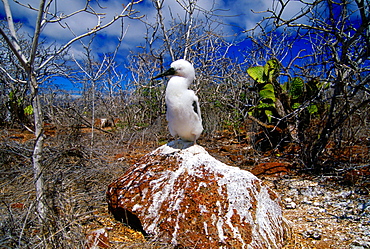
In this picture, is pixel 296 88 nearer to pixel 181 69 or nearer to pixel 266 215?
pixel 181 69

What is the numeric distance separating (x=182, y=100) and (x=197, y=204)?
4.04 ft

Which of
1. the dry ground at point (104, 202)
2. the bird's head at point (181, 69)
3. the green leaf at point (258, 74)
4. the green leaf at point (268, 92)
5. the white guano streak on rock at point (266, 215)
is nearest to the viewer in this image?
the dry ground at point (104, 202)

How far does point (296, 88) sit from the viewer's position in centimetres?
632

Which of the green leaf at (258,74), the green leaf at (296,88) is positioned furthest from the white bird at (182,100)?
the green leaf at (296,88)

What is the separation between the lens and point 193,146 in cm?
325

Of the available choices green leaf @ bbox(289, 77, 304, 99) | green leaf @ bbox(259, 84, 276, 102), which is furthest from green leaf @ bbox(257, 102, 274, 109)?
green leaf @ bbox(289, 77, 304, 99)

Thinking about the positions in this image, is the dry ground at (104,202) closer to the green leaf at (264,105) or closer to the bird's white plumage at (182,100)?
the bird's white plumage at (182,100)

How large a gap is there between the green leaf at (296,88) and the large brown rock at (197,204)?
4204 millimetres

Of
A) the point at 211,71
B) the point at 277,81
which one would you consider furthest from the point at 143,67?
the point at 277,81

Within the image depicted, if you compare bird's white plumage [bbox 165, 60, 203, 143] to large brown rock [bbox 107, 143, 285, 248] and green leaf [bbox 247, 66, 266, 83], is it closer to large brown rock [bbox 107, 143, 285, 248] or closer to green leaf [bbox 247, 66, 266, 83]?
large brown rock [bbox 107, 143, 285, 248]

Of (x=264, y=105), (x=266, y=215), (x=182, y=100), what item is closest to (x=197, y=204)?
(x=266, y=215)

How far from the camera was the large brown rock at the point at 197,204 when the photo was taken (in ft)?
7.53

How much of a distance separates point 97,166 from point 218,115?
15.3 feet

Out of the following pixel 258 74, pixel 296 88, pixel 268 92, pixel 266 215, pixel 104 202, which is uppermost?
pixel 258 74
